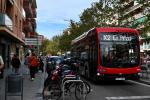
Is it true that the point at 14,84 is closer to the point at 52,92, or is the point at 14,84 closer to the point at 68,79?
the point at 52,92

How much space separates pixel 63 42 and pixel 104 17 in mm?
56482

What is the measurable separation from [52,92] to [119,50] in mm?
9141

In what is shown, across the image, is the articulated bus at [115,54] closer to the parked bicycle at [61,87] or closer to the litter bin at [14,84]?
the parked bicycle at [61,87]

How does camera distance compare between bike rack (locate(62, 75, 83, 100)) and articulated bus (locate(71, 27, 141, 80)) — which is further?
articulated bus (locate(71, 27, 141, 80))

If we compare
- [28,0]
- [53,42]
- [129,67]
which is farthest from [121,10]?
[53,42]

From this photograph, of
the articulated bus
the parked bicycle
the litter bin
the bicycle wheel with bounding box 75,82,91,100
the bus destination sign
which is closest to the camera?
the litter bin

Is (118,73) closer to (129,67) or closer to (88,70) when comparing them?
(129,67)

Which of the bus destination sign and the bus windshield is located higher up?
the bus destination sign

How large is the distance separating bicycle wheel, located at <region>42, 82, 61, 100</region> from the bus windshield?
27.3 ft

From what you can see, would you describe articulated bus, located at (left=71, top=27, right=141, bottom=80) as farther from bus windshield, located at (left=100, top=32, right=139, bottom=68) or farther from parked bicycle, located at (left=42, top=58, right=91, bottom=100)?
parked bicycle, located at (left=42, top=58, right=91, bottom=100)

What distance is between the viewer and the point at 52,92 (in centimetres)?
1564

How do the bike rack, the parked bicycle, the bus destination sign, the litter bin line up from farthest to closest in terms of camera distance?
the bus destination sign
the parked bicycle
the bike rack
the litter bin

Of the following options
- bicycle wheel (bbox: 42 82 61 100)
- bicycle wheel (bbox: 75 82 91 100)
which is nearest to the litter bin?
bicycle wheel (bbox: 42 82 61 100)

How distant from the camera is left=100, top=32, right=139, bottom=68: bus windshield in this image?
23.8m
